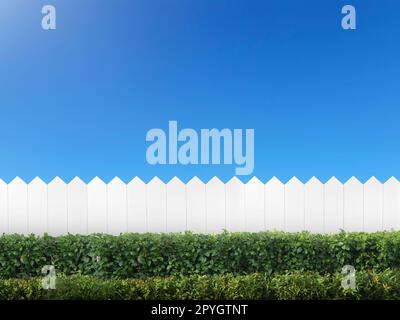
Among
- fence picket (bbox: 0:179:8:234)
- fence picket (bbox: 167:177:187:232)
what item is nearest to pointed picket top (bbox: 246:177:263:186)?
fence picket (bbox: 167:177:187:232)

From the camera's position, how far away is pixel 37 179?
896 centimetres

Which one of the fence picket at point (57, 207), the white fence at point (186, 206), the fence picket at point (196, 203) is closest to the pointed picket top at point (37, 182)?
the white fence at point (186, 206)

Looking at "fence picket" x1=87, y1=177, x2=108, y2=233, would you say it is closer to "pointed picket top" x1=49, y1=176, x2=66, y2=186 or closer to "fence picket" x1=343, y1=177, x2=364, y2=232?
"pointed picket top" x1=49, y1=176, x2=66, y2=186

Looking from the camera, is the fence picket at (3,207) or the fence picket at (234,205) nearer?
the fence picket at (234,205)

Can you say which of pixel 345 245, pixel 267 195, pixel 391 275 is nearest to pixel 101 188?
pixel 267 195

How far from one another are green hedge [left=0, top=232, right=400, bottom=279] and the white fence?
1.19 m

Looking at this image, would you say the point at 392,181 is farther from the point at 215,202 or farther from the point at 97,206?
the point at 97,206

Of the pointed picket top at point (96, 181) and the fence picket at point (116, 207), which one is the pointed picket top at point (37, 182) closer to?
the pointed picket top at point (96, 181)

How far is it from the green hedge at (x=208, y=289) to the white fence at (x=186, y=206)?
2652mm

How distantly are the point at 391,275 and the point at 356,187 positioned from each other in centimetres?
277

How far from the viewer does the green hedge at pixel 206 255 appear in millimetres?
7273

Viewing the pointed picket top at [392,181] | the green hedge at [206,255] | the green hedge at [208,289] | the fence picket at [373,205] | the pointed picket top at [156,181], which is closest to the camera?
the green hedge at [208,289]

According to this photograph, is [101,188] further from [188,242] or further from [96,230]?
[188,242]

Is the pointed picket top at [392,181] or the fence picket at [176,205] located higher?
the pointed picket top at [392,181]
